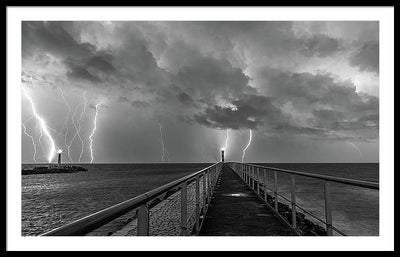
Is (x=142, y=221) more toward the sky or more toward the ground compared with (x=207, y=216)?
more toward the sky

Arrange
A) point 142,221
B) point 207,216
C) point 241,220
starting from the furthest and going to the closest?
point 207,216, point 241,220, point 142,221

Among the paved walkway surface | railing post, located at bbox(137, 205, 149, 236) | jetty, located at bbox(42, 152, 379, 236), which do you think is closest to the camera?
jetty, located at bbox(42, 152, 379, 236)

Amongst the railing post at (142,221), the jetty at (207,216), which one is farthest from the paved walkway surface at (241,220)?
the railing post at (142,221)

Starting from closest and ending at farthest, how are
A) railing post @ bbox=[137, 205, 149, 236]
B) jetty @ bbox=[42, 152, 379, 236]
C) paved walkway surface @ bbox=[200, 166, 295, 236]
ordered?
1. jetty @ bbox=[42, 152, 379, 236]
2. railing post @ bbox=[137, 205, 149, 236]
3. paved walkway surface @ bbox=[200, 166, 295, 236]

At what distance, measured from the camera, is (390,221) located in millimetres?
2557

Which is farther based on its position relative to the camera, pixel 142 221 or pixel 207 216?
pixel 207 216

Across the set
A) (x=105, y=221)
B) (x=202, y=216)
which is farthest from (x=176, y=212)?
(x=105, y=221)

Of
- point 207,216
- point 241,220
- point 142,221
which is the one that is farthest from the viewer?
point 207,216

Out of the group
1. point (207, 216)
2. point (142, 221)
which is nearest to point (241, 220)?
point (207, 216)

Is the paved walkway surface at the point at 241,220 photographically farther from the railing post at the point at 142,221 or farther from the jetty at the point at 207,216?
the railing post at the point at 142,221

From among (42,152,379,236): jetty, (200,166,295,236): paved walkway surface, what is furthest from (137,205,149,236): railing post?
(200,166,295,236): paved walkway surface

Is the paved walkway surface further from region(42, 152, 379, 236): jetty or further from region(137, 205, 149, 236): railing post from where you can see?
region(137, 205, 149, 236): railing post

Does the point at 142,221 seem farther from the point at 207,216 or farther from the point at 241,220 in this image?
the point at 207,216
